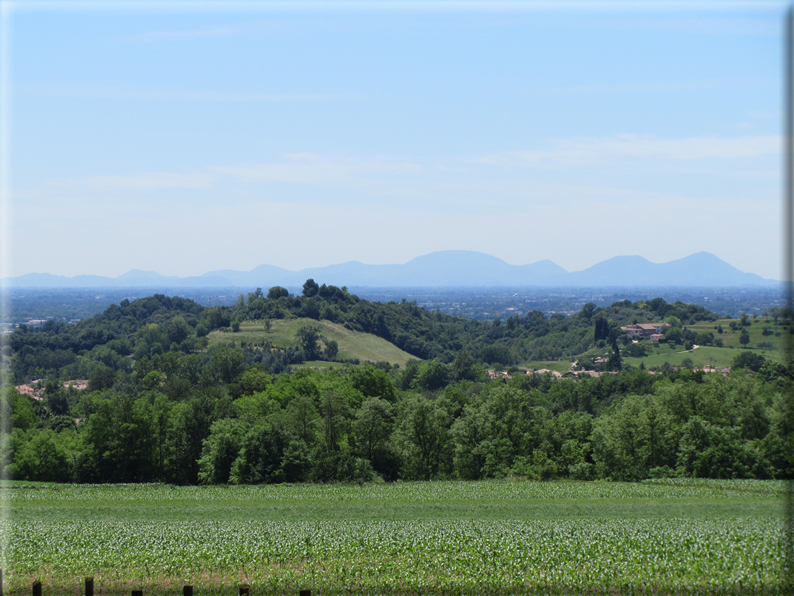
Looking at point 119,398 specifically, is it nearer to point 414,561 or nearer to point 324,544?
point 324,544

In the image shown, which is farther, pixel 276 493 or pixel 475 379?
pixel 475 379

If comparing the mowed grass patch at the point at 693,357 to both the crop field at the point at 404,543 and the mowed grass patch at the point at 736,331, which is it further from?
the crop field at the point at 404,543

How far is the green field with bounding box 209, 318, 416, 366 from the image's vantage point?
6826 inches

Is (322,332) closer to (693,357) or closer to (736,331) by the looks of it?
(693,357)

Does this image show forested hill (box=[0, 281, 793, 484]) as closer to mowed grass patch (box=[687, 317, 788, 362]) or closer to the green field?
mowed grass patch (box=[687, 317, 788, 362])

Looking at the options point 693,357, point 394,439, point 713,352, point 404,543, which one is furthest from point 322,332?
point 404,543

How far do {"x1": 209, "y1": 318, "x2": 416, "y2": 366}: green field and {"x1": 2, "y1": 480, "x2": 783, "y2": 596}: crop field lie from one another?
436 feet

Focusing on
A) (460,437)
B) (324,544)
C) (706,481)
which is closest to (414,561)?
(324,544)

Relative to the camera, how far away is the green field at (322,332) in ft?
569

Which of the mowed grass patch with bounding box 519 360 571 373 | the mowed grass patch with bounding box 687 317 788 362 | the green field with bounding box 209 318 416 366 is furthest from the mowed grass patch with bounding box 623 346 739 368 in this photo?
the green field with bounding box 209 318 416 366

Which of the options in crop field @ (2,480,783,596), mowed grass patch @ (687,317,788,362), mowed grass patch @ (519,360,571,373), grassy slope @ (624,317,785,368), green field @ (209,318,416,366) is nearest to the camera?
crop field @ (2,480,783,596)

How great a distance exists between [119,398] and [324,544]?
4024cm

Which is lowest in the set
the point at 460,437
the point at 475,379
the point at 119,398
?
the point at 475,379

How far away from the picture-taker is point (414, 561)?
19.0m
